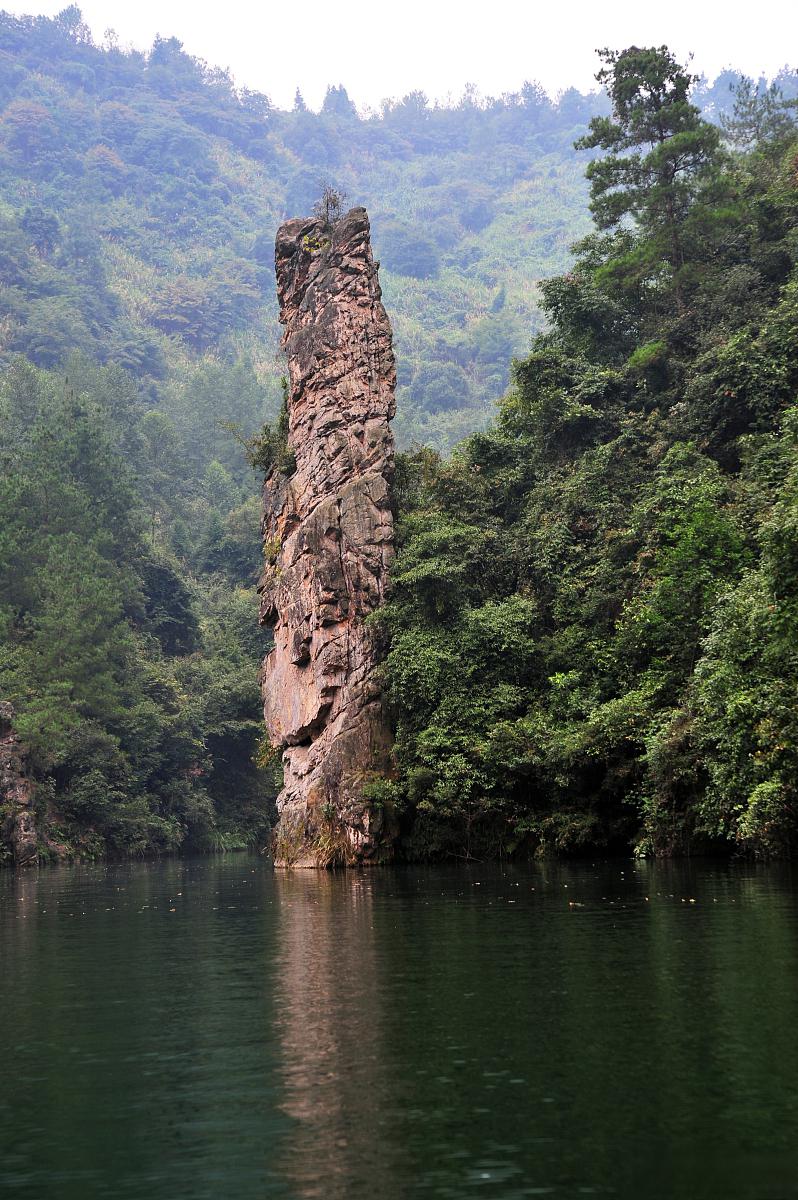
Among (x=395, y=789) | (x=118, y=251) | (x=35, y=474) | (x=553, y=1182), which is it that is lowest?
(x=553, y=1182)

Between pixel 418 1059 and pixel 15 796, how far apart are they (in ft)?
173

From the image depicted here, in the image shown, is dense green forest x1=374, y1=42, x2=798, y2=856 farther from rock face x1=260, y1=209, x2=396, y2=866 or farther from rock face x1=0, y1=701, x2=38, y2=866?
rock face x1=0, y1=701, x2=38, y2=866

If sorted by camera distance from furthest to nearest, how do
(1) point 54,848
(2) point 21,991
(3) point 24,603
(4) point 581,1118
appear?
(3) point 24,603 < (1) point 54,848 < (2) point 21,991 < (4) point 581,1118

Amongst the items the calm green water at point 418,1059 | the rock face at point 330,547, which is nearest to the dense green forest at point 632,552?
the rock face at point 330,547

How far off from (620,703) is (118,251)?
16772cm

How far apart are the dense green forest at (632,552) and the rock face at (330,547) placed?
147cm

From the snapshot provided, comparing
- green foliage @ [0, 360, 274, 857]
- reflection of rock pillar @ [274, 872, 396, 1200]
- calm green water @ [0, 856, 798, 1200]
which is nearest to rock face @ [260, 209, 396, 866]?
reflection of rock pillar @ [274, 872, 396, 1200]

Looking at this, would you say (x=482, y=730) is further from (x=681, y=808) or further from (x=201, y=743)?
(x=201, y=743)

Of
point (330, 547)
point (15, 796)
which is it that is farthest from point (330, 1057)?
point (15, 796)

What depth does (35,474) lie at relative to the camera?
75.2m

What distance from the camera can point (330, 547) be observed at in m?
41.8

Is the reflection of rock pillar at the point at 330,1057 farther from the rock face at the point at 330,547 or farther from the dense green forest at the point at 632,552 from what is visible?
the rock face at the point at 330,547

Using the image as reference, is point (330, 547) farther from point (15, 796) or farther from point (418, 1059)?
point (418, 1059)

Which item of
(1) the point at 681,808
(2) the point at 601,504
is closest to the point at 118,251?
(2) the point at 601,504
